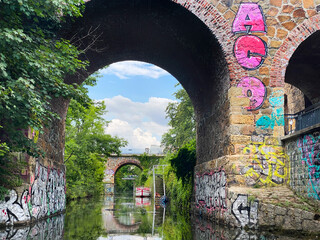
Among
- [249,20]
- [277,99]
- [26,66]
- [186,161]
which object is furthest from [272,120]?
[186,161]

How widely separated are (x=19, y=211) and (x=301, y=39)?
31.0 feet

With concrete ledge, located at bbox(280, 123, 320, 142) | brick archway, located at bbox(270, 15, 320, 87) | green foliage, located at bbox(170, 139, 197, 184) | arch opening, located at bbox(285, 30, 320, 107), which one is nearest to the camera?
concrete ledge, located at bbox(280, 123, 320, 142)

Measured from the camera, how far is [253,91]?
10.8 m

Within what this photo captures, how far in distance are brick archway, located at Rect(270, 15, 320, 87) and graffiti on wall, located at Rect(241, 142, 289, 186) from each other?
1.96 m

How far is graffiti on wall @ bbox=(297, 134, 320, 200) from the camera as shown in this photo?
8.98 meters

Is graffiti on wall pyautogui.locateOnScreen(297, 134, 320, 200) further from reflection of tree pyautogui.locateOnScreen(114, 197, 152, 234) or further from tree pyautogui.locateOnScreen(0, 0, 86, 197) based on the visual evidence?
tree pyautogui.locateOnScreen(0, 0, 86, 197)

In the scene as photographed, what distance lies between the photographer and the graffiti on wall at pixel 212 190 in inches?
424

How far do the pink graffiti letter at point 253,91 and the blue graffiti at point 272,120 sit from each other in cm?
41

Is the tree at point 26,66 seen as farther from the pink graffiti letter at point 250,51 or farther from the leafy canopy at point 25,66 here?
the pink graffiti letter at point 250,51

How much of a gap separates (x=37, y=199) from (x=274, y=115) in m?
7.43

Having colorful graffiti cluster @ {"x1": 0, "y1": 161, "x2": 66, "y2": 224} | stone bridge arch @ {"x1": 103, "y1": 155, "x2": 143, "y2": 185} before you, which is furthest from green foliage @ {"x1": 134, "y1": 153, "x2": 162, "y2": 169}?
colorful graffiti cluster @ {"x1": 0, "y1": 161, "x2": 66, "y2": 224}

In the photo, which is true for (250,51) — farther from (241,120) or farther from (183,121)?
(183,121)

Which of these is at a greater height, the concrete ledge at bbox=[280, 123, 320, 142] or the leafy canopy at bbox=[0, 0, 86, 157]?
the leafy canopy at bbox=[0, 0, 86, 157]

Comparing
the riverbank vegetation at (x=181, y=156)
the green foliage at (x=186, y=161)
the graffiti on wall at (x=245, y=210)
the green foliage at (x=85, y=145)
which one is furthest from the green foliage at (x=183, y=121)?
the graffiti on wall at (x=245, y=210)
